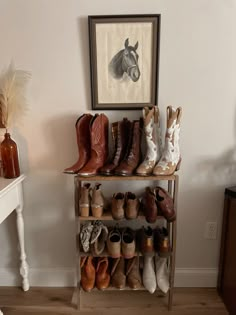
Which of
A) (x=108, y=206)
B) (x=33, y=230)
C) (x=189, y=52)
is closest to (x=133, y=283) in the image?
(x=108, y=206)

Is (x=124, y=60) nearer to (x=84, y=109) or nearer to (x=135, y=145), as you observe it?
(x=84, y=109)

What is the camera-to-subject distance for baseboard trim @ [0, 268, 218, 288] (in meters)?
1.59

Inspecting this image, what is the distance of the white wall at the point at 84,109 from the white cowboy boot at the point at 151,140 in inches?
5.5

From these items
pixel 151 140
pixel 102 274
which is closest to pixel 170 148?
pixel 151 140

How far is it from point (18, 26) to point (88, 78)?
0.45 metres

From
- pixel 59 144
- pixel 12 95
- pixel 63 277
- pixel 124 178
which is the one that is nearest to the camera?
pixel 124 178

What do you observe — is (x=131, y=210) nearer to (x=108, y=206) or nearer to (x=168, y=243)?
(x=108, y=206)

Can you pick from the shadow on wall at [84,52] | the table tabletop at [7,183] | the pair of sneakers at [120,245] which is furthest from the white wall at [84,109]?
the pair of sneakers at [120,245]

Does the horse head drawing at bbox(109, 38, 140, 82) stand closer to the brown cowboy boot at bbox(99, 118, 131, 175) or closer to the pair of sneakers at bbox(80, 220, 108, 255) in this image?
the brown cowboy boot at bbox(99, 118, 131, 175)

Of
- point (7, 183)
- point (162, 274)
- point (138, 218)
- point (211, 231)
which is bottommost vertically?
point (162, 274)

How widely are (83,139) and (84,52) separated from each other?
47 cm

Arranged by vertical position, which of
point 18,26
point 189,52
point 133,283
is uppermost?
point 18,26

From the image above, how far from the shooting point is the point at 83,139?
4.30ft

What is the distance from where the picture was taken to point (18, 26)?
4.32 feet
